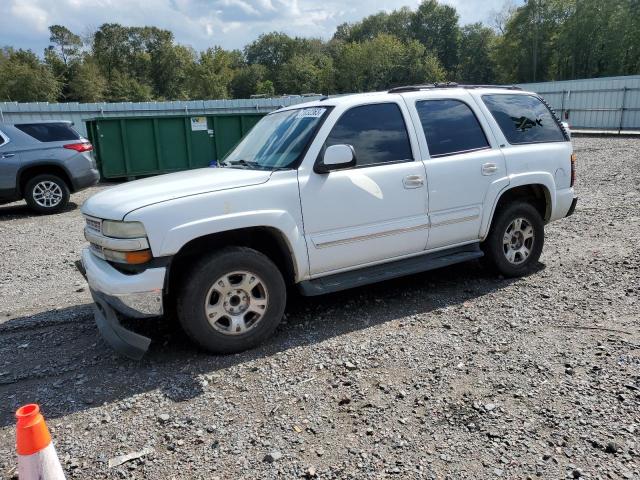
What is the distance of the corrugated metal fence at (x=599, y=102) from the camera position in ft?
74.8

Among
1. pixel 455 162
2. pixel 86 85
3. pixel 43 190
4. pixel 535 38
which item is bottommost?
pixel 43 190

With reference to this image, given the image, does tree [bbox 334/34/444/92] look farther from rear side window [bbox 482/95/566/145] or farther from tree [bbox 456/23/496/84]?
rear side window [bbox 482/95/566/145]

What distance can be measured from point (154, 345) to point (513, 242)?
3.70m

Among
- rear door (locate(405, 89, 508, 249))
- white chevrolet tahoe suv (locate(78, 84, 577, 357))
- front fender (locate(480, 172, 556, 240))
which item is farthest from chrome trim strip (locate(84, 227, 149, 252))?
front fender (locate(480, 172, 556, 240))

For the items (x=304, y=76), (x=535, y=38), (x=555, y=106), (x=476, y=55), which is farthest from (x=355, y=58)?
(x=555, y=106)

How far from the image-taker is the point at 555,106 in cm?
2642

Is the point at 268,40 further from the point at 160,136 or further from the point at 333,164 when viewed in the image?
the point at 333,164

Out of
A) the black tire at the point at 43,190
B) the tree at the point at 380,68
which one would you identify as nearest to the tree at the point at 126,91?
the tree at the point at 380,68

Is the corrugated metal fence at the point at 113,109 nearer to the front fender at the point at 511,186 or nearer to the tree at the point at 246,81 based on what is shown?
the front fender at the point at 511,186

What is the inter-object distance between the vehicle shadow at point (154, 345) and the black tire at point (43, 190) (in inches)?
245

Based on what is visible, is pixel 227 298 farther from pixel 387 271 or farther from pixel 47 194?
pixel 47 194

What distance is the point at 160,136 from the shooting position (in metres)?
14.4

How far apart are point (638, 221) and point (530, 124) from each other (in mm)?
3347

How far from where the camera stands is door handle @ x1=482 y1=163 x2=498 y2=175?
478 cm
